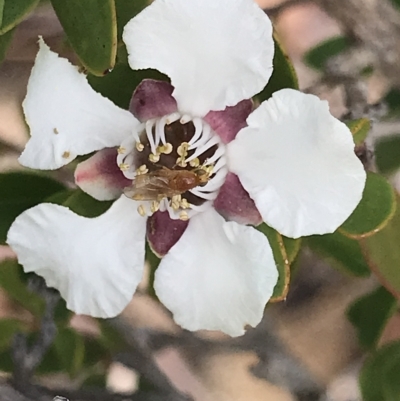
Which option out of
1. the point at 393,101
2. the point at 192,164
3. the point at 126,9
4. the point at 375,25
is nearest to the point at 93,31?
the point at 126,9

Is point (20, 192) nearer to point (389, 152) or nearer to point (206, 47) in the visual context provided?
point (206, 47)

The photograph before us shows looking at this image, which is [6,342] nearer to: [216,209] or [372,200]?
[216,209]

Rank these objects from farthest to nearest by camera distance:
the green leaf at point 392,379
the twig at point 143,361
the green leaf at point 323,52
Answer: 1. the green leaf at point 323,52
2. the twig at point 143,361
3. the green leaf at point 392,379

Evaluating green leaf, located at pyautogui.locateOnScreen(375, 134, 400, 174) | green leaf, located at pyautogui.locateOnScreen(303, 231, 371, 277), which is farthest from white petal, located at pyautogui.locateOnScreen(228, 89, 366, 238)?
green leaf, located at pyautogui.locateOnScreen(375, 134, 400, 174)

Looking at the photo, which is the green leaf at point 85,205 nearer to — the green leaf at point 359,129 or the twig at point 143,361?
the green leaf at point 359,129

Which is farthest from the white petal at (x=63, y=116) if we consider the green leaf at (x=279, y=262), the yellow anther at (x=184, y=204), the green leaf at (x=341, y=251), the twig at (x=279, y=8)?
the twig at (x=279, y=8)

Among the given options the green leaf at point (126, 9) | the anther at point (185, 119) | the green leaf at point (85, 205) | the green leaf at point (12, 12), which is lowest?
the green leaf at point (85, 205)
